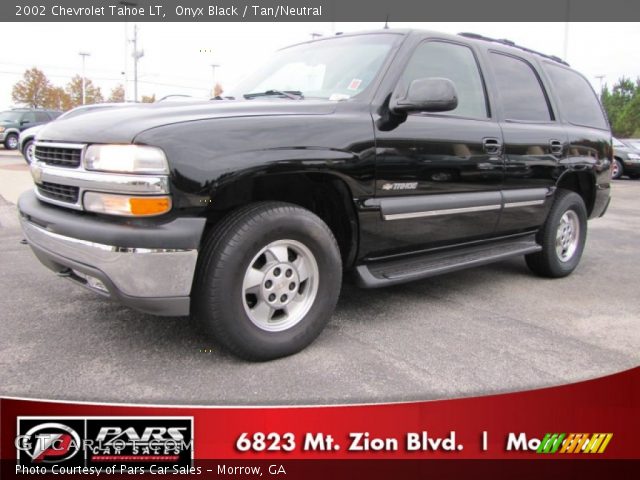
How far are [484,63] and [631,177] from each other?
56.0 feet

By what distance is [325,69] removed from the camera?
145 inches

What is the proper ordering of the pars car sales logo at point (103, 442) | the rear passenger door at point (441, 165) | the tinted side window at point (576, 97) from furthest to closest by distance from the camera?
the tinted side window at point (576, 97)
the rear passenger door at point (441, 165)
the pars car sales logo at point (103, 442)

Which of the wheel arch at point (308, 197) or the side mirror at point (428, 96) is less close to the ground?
the side mirror at point (428, 96)

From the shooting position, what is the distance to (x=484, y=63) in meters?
4.11

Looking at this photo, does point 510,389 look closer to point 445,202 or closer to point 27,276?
point 445,202

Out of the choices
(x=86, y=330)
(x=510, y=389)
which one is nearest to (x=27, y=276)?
(x=86, y=330)

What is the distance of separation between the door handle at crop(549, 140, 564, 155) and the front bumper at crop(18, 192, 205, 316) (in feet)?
10.5

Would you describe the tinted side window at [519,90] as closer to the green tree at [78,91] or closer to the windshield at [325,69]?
the windshield at [325,69]

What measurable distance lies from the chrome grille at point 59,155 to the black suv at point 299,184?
1 centimetres

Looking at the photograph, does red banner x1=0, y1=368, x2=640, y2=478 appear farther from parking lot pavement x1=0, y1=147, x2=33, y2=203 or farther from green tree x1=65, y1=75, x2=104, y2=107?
green tree x1=65, y1=75, x2=104, y2=107

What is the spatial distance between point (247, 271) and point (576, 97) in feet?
12.9

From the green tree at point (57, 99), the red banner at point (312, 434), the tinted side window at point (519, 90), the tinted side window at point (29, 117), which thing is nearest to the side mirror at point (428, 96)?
the tinted side window at point (519, 90)

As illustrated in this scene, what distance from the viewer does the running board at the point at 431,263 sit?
10.8 ft

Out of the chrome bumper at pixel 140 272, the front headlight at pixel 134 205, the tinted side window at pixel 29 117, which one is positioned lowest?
the chrome bumper at pixel 140 272
